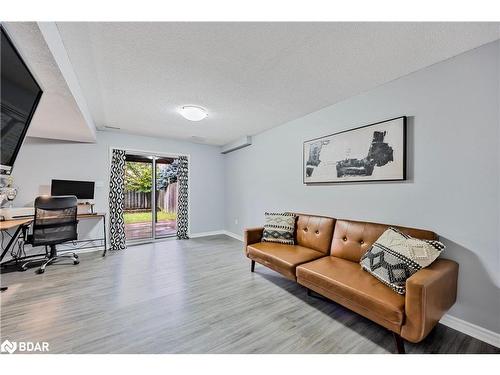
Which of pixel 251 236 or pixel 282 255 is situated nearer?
pixel 282 255

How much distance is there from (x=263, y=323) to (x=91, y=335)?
141cm

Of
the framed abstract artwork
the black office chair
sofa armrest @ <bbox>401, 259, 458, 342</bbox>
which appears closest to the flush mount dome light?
the framed abstract artwork

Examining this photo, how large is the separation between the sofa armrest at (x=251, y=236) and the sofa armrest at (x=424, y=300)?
1911 mm

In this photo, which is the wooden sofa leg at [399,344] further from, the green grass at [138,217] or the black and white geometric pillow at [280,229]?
the green grass at [138,217]

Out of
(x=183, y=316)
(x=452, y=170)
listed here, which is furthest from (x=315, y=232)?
(x=183, y=316)

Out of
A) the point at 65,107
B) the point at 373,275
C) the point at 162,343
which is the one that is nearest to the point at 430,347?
the point at 373,275

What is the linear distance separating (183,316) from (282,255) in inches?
47.1

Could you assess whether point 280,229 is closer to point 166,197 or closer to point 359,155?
point 359,155

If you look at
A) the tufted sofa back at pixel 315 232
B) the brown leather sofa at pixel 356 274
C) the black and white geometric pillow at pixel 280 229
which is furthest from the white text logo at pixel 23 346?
the tufted sofa back at pixel 315 232

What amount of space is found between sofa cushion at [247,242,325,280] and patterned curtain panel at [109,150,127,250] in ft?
9.71

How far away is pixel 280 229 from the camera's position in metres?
2.95

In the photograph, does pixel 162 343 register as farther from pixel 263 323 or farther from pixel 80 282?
pixel 80 282

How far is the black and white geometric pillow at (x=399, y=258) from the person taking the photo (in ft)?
5.21
